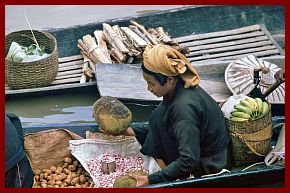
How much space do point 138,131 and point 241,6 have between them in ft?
12.2

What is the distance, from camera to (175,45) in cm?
726

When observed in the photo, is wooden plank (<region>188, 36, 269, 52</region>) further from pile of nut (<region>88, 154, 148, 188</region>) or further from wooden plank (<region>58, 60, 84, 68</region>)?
pile of nut (<region>88, 154, 148, 188</region>)

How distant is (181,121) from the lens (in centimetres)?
438

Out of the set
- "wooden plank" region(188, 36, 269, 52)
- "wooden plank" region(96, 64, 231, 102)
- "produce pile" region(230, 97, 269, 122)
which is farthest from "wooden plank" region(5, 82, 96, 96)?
"produce pile" region(230, 97, 269, 122)

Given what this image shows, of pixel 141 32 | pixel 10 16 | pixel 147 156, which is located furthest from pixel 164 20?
pixel 147 156

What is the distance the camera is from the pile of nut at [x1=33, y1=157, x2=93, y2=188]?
5.03 m

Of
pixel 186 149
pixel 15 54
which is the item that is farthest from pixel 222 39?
pixel 186 149

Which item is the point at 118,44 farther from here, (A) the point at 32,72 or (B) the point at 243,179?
(B) the point at 243,179

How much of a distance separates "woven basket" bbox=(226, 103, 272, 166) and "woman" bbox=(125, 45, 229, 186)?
0.13 metres

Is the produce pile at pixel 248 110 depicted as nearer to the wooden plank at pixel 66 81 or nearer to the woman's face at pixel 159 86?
the woman's face at pixel 159 86

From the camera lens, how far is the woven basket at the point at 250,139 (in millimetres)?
4902

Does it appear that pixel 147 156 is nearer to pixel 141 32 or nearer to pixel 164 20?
pixel 141 32

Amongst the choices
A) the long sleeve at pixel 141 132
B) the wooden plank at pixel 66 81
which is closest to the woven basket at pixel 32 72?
the wooden plank at pixel 66 81

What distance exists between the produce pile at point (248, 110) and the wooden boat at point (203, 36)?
240cm
